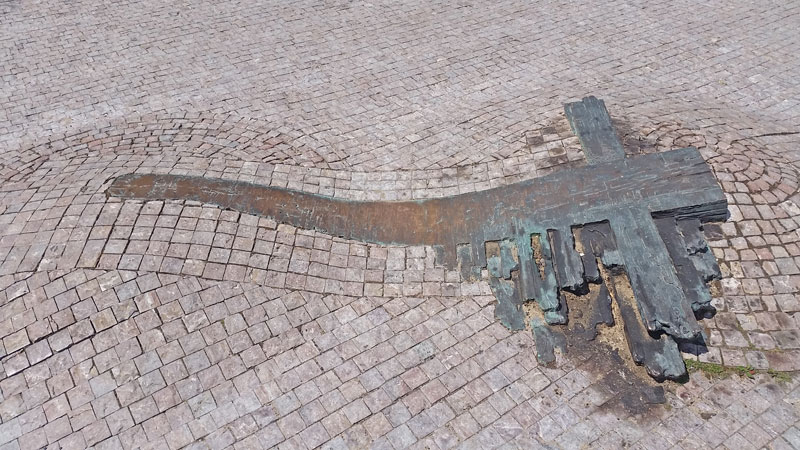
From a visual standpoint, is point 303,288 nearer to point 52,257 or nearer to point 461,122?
point 52,257

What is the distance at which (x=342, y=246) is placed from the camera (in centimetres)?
672

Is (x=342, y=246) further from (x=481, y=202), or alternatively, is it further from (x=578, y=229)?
(x=578, y=229)

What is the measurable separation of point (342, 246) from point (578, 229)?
266 cm

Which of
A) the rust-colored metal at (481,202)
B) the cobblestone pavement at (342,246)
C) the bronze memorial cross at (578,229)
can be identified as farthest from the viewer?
the rust-colored metal at (481,202)

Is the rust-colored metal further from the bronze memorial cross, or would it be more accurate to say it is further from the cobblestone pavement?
the cobblestone pavement

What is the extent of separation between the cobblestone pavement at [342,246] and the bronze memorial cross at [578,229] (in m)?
0.25

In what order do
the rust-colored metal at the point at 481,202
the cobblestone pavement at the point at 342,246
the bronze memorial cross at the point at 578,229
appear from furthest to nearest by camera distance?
the rust-colored metal at the point at 481,202 → the bronze memorial cross at the point at 578,229 → the cobblestone pavement at the point at 342,246

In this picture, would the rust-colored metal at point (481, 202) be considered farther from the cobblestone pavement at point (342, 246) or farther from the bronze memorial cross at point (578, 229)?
the cobblestone pavement at point (342, 246)

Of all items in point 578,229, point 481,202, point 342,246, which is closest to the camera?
point 578,229

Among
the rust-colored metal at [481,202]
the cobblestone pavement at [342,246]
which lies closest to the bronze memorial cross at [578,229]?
the rust-colored metal at [481,202]

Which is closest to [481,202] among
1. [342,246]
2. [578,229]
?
[578,229]

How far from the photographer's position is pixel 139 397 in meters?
5.21

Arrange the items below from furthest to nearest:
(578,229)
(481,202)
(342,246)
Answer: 1. (481,202)
2. (342,246)
3. (578,229)

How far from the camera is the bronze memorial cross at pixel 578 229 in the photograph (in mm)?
5598
